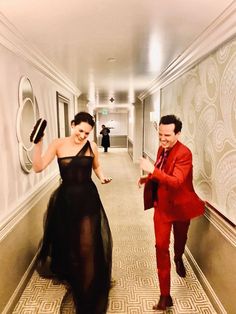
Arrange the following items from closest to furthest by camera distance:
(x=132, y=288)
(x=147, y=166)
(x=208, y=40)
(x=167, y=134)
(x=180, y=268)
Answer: (x=147, y=166)
(x=167, y=134)
(x=208, y=40)
(x=132, y=288)
(x=180, y=268)

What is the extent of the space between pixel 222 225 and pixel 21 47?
2.15 m

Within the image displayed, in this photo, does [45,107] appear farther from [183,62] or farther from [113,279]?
[113,279]

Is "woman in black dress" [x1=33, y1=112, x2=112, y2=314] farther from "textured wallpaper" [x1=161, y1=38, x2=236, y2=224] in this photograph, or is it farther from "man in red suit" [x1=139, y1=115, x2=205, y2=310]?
"textured wallpaper" [x1=161, y1=38, x2=236, y2=224]

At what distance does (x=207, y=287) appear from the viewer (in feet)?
6.98

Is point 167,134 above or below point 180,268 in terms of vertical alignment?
above

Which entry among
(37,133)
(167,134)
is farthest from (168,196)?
(37,133)

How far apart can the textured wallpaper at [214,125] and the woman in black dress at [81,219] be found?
0.96 m

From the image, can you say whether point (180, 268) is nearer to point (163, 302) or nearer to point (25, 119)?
point (163, 302)

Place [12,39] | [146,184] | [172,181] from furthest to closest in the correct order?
[146,184], [12,39], [172,181]

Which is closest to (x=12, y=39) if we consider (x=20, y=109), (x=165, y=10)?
(x=20, y=109)

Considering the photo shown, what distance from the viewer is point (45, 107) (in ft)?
10.2

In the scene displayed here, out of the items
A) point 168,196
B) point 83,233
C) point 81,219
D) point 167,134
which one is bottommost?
point 83,233

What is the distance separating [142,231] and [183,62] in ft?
7.09

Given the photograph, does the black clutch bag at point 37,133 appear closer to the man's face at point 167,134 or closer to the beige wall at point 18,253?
the beige wall at point 18,253
